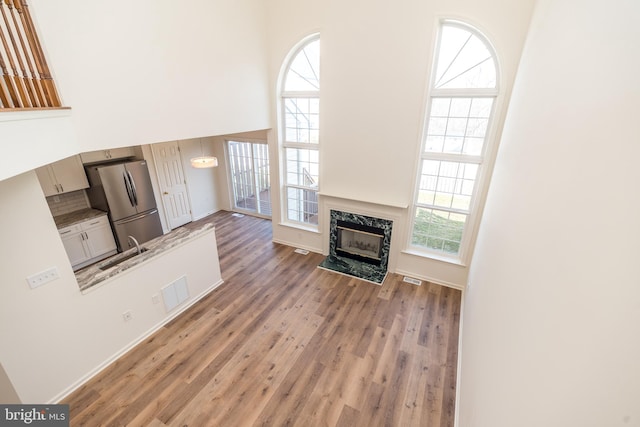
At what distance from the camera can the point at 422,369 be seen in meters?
3.21

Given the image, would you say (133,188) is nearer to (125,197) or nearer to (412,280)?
(125,197)

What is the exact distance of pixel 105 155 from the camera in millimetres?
5363

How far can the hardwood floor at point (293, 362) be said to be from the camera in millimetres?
2748

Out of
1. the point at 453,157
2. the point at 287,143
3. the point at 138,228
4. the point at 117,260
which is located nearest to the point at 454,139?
the point at 453,157

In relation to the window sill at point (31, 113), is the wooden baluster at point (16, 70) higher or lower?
higher

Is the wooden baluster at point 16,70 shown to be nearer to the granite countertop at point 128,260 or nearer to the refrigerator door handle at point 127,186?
the granite countertop at point 128,260

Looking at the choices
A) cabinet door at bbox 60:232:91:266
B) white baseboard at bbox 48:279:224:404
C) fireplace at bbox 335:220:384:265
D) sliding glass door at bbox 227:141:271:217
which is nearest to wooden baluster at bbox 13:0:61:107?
white baseboard at bbox 48:279:224:404

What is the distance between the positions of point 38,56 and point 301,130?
11.7 ft

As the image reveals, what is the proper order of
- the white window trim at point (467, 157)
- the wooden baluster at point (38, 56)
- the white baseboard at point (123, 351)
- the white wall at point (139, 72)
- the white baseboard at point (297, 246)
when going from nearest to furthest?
1. the wooden baluster at point (38, 56)
2. the white wall at point (139, 72)
3. the white baseboard at point (123, 351)
4. the white window trim at point (467, 157)
5. the white baseboard at point (297, 246)

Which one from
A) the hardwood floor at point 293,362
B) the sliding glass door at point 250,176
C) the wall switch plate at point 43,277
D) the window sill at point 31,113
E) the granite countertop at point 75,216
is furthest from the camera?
the sliding glass door at point 250,176

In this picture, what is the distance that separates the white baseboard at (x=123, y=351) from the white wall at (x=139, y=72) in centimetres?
237

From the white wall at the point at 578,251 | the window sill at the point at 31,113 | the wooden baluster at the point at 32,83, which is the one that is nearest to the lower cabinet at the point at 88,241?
the window sill at the point at 31,113

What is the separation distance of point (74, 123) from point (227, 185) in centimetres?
512

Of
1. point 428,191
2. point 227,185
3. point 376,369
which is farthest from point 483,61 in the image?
point 227,185
